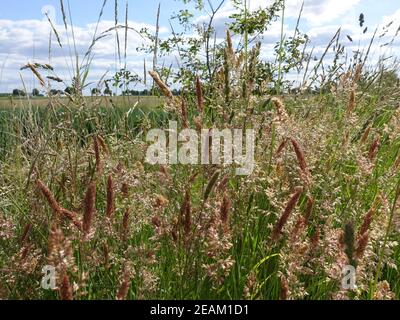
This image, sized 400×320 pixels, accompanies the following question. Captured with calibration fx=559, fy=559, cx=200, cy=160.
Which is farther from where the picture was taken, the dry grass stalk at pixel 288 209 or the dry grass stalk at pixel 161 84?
the dry grass stalk at pixel 161 84

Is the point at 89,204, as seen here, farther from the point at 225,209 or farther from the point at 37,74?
the point at 37,74

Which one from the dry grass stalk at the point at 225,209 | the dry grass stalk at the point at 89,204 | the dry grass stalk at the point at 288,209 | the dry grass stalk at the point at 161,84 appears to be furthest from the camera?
the dry grass stalk at the point at 161,84

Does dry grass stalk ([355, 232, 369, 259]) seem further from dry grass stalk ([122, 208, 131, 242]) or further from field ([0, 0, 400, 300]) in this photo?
dry grass stalk ([122, 208, 131, 242])

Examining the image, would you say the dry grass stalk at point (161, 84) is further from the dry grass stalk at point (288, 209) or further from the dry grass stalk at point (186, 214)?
the dry grass stalk at point (288, 209)

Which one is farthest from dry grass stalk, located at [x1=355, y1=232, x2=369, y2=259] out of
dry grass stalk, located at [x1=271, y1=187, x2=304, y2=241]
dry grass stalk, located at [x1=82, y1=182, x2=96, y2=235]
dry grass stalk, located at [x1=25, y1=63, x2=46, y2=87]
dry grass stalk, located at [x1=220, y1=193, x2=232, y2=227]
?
dry grass stalk, located at [x1=25, y1=63, x2=46, y2=87]

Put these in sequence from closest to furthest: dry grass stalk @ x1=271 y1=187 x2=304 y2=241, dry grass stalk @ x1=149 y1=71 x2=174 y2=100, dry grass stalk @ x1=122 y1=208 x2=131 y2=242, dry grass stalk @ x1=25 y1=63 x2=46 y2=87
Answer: dry grass stalk @ x1=271 y1=187 x2=304 y2=241
dry grass stalk @ x1=122 y1=208 x2=131 y2=242
dry grass stalk @ x1=149 y1=71 x2=174 y2=100
dry grass stalk @ x1=25 y1=63 x2=46 y2=87

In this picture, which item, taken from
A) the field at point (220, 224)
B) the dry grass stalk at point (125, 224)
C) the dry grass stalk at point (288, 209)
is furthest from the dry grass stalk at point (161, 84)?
the dry grass stalk at point (288, 209)

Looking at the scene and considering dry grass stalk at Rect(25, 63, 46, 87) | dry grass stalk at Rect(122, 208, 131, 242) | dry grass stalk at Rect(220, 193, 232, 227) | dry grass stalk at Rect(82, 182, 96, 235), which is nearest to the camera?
dry grass stalk at Rect(82, 182, 96, 235)

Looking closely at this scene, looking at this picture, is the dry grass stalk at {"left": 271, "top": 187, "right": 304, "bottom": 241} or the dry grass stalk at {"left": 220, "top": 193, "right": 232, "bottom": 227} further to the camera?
the dry grass stalk at {"left": 220, "top": 193, "right": 232, "bottom": 227}

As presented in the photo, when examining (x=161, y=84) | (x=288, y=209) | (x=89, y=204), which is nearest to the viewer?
(x=89, y=204)

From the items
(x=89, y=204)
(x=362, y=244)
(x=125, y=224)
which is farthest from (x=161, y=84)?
(x=362, y=244)

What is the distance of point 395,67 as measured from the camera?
5.53 m

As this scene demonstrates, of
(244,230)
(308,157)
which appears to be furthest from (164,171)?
(308,157)
